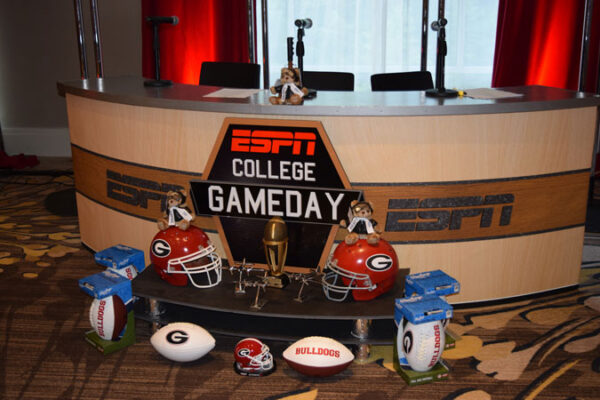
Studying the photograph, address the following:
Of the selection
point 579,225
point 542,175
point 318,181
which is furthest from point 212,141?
point 579,225

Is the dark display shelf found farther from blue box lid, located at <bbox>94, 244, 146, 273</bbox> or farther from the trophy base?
blue box lid, located at <bbox>94, 244, 146, 273</bbox>

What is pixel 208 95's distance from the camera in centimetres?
256

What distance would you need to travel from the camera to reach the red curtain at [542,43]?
4332 mm

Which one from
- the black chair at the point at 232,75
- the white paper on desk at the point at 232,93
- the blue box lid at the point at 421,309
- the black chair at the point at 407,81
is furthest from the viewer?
the black chair at the point at 232,75

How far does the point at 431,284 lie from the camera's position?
2.13 m

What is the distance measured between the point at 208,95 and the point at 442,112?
1.01m

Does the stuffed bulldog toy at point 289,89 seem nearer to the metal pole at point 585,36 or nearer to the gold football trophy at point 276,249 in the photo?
the gold football trophy at point 276,249

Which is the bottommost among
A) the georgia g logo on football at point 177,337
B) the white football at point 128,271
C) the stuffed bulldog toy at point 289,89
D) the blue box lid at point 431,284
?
the georgia g logo on football at point 177,337

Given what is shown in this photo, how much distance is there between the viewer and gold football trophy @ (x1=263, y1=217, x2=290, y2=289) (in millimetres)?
2213

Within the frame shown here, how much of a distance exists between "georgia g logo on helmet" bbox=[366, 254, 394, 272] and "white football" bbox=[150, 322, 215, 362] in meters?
0.64

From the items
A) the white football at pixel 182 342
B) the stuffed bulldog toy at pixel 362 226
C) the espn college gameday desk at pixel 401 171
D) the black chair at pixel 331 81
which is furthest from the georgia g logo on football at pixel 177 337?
the black chair at pixel 331 81

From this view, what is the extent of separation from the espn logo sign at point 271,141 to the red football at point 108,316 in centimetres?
75

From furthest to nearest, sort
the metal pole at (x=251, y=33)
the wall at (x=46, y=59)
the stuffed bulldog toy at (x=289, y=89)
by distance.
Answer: the wall at (x=46, y=59)
the metal pole at (x=251, y=33)
the stuffed bulldog toy at (x=289, y=89)

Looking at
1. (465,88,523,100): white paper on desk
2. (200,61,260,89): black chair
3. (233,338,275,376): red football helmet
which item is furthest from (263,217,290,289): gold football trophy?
(200,61,260,89): black chair
